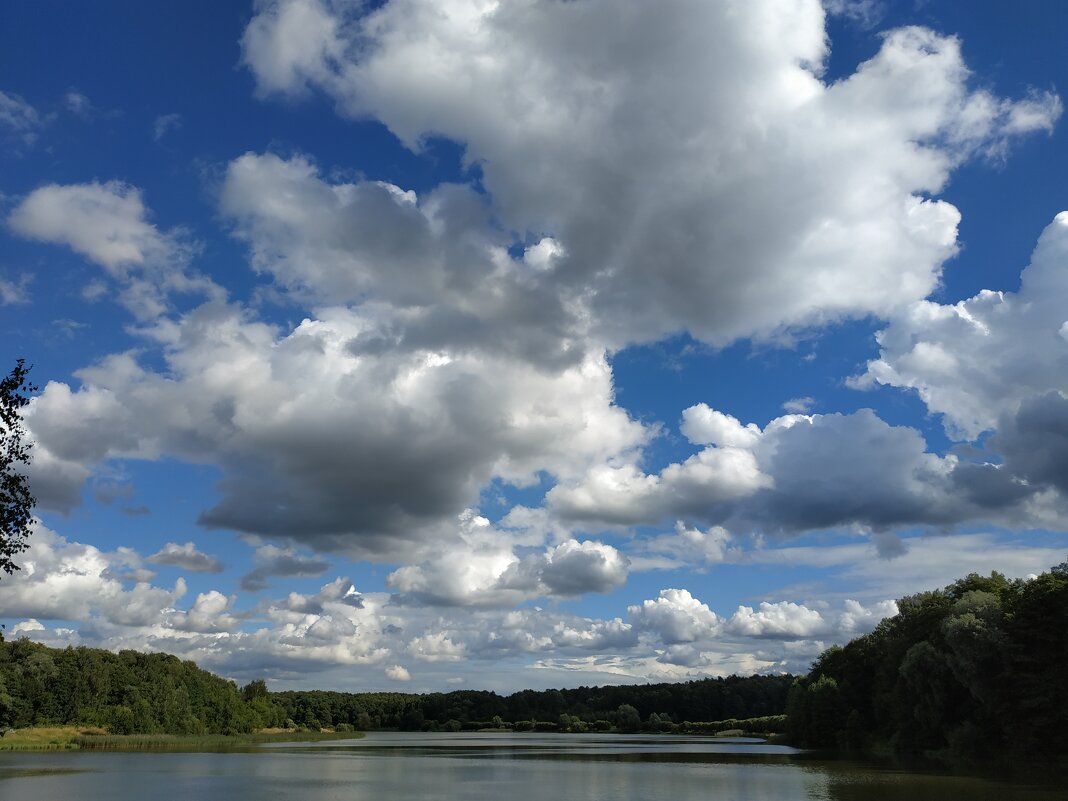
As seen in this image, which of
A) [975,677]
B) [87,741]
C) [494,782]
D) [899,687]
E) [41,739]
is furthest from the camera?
[87,741]

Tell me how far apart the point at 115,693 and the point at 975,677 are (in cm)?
12993

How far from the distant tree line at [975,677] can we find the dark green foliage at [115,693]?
4089 inches

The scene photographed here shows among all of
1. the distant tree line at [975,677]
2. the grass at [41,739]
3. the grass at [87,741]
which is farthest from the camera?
the grass at [87,741]

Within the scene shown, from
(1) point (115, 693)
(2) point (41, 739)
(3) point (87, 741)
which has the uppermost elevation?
(1) point (115, 693)

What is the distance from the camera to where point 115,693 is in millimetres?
136500

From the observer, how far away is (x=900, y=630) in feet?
290

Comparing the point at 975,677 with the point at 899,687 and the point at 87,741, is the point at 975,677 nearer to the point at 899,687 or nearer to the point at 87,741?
the point at 899,687

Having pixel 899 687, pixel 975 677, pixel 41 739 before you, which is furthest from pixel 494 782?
pixel 41 739

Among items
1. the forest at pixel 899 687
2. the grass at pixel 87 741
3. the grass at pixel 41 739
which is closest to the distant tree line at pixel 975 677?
the forest at pixel 899 687

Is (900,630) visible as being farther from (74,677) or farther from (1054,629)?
(74,677)

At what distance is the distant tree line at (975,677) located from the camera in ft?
187

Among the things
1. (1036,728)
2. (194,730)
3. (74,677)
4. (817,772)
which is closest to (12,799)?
(817,772)

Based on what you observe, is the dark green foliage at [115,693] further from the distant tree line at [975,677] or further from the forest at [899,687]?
the distant tree line at [975,677]

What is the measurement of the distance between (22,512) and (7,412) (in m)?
3.48
